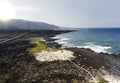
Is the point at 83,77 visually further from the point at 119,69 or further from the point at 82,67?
the point at 119,69

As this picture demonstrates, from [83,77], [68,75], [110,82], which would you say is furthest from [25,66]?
[110,82]

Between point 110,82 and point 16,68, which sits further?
point 16,68

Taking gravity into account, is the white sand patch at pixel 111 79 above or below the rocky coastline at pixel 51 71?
below

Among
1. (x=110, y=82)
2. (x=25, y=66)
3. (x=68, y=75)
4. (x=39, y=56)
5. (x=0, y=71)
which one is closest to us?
(x=110, y=82)

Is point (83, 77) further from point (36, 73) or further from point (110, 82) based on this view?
point (36, 73)

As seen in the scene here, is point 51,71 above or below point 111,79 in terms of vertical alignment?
above

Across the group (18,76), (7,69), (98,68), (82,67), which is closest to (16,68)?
(7,69)

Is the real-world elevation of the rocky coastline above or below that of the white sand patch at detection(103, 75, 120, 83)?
above

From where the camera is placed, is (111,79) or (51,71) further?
(51,71)

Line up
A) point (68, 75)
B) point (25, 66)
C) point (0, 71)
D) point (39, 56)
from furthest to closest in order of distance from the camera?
point (39, 56) → point (25, 66) → point (0, 71) → point (68, 75)
